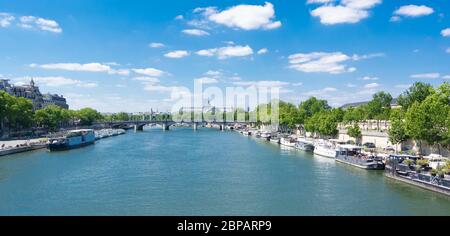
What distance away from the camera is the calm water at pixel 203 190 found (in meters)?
21.7

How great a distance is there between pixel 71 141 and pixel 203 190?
118 feet

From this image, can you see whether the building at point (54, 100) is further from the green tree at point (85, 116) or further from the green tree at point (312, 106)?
the green tree at point (312, 106)

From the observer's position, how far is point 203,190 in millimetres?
26625

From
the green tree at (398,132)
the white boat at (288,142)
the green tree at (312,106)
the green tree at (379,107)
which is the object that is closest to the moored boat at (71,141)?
the white boat at (288,142)

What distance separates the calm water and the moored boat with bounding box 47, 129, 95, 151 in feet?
39.6

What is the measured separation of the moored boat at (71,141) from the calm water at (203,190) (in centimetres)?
1206

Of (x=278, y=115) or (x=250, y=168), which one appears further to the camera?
(x=278, y=115)

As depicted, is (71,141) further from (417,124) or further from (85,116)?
(85,116)

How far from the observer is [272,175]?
32.7 meters

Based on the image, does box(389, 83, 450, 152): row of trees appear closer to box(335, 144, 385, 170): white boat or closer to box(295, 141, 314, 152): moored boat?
box(335, 144, 385, 170): white boat

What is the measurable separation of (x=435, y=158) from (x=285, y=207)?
15536mm
